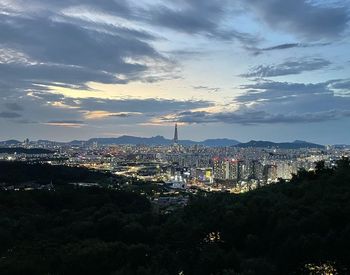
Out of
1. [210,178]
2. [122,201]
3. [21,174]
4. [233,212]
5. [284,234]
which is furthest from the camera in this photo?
[210,178]

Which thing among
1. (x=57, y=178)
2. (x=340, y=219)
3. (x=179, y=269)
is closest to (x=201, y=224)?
(x=179, y=269)

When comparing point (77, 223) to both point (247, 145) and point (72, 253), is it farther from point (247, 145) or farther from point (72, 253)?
point (247, 145)

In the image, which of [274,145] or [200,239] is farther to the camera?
[274,145]

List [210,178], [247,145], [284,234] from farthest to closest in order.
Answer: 1. [247,145]
2. [210,178]
3. [284,234]

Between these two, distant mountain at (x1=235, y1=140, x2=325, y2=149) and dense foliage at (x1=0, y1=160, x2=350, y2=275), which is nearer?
dense foliage at (x1=0, y1=160, x2=350, y2=275)

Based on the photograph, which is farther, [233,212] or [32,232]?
[32,232]

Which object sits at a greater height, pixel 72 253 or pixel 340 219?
pixel 340 219

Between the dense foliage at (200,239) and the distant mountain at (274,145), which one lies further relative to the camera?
the distant mountain at (274,145)

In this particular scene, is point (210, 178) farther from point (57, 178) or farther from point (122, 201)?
point (122, 201)
